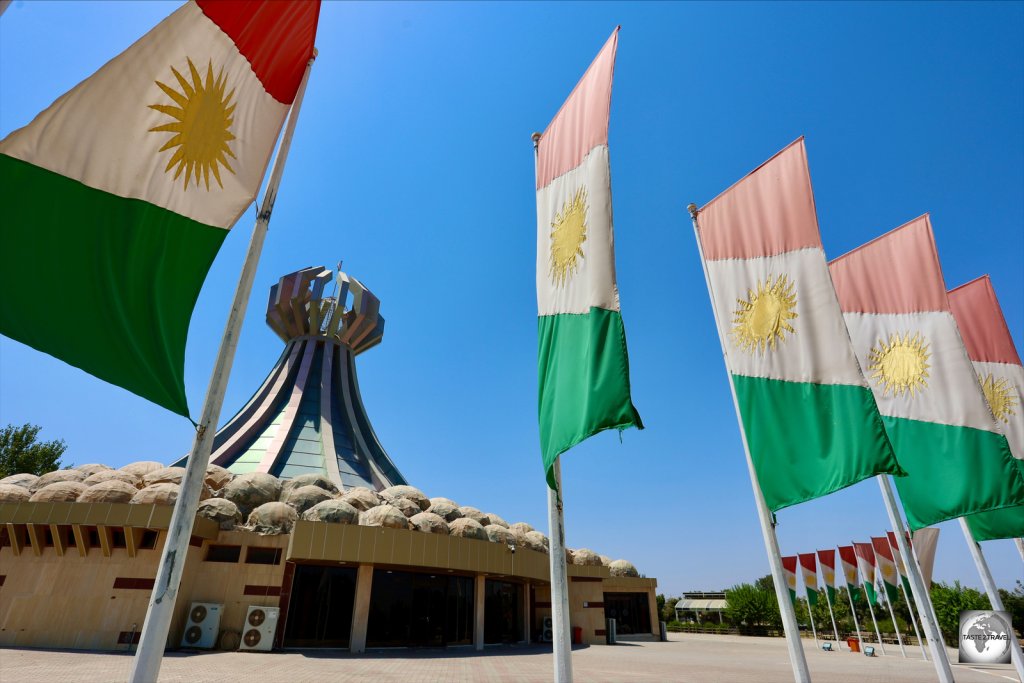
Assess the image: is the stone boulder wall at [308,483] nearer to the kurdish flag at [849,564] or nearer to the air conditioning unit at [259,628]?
the air conditioning unit at [259,628]

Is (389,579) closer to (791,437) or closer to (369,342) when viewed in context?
(791,437)

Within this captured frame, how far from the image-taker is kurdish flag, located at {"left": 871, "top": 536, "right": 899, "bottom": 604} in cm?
2316

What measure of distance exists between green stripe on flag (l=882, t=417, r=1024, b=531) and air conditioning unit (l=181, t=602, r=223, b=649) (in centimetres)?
1914

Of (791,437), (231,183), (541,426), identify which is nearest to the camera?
(231,183)

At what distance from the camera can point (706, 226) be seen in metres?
8.64

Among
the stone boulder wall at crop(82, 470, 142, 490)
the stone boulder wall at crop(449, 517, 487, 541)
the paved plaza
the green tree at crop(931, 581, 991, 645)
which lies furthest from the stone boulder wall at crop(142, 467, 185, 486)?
the green tree at crop(931, 581, 991, 645)

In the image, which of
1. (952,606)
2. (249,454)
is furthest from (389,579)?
(952,606)

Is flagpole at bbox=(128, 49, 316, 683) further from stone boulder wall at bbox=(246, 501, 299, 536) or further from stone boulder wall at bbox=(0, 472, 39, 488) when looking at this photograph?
stone boulder wall at bbox=(0, 472, 39, 488)

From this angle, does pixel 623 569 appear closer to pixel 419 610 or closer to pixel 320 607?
pixel 419 610

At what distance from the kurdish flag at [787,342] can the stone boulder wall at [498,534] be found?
56.0 ft

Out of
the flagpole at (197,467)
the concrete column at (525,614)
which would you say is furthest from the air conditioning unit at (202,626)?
the flagpole at (197,467)

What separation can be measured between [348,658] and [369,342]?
25.5 metres

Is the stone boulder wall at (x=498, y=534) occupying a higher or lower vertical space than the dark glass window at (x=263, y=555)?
higher

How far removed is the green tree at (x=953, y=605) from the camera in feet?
112
